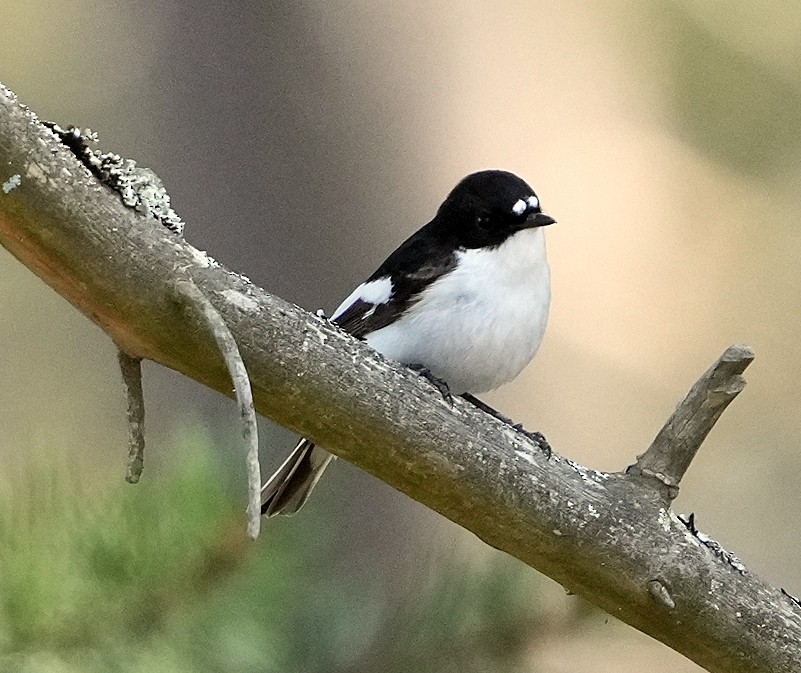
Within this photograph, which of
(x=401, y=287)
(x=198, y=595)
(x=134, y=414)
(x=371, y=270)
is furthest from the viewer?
(x=371, y=270)

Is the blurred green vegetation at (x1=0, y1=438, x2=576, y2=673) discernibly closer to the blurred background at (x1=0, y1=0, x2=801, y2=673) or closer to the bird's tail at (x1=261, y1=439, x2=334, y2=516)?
the blurred background at (x1=0, y1=0, x2=801, y2=673)

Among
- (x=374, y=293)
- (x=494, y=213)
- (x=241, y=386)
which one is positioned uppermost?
(x=494, y=213)

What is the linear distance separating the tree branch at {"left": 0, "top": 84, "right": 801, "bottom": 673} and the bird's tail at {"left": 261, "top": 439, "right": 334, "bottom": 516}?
0.47 m

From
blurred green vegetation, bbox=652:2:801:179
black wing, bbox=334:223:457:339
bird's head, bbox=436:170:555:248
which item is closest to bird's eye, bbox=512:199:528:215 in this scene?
bird's head, bbox=436:170:555:248

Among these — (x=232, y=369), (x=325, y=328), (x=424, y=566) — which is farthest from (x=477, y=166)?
(x=232, y=369)

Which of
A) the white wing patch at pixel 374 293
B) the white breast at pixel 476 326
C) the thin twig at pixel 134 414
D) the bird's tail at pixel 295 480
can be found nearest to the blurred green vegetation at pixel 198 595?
the thin twig at pixel 134 414

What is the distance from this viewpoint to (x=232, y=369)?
876 mm

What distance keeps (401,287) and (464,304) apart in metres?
0.12

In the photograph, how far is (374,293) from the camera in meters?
1.79

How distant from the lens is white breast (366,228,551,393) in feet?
5.42

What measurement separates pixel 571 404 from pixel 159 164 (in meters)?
1.51

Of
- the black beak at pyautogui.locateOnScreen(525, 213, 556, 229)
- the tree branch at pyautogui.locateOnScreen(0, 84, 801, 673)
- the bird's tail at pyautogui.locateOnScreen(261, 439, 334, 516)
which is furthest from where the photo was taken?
the black beak at pyautogui.locateOnScreen(525, 213, 556, 229)

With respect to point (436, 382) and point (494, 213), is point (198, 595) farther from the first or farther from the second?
point (494, 213)

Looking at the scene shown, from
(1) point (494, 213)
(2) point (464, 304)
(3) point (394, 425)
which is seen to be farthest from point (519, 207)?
(3) point (394, 425)
